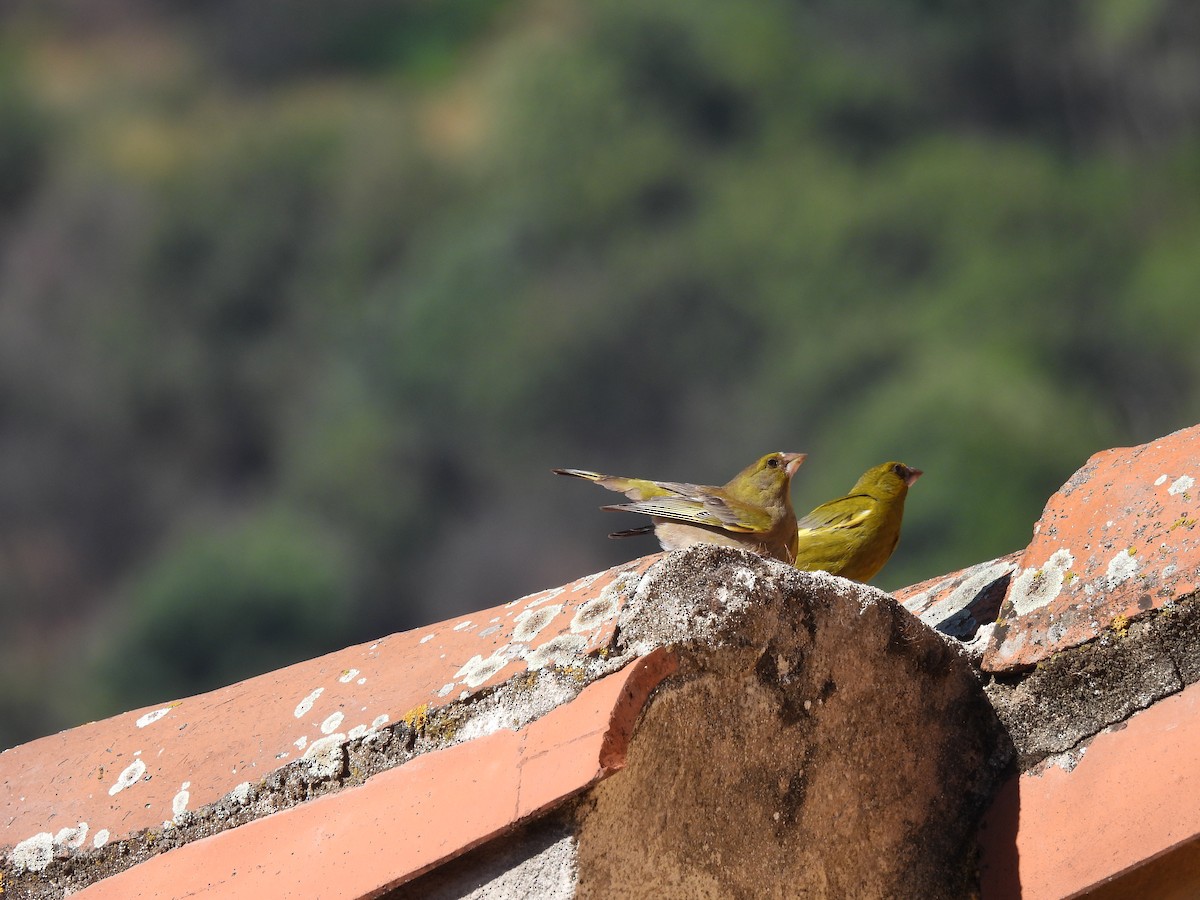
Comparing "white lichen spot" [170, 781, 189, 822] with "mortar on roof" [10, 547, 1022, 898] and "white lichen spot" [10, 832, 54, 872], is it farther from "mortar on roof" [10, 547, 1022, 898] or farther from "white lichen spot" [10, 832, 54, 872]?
"white lichen spot" [10, 832, 54, 872]

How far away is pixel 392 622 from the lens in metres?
39.0

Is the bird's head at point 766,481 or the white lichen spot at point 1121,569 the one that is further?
the bird's head at point 766,481

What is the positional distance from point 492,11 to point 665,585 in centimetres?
5038

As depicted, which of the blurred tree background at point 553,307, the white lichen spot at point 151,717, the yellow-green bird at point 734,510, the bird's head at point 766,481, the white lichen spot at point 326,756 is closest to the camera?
the white lichen spot at point 326,756

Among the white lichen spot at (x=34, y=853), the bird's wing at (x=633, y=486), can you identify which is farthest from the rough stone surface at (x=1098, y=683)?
the bird's wing at (x=633, y=486)

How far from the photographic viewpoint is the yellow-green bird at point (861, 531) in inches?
178

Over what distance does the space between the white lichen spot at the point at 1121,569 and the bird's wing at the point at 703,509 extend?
2.18 m

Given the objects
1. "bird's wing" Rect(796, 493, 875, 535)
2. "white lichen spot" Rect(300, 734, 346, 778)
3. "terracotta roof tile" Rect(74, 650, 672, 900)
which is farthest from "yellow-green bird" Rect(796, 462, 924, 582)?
"terracotta roof tile" Rect(74, 650, 672, 900)

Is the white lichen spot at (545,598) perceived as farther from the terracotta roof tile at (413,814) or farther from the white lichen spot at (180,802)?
the white lichen spot at (180,802)

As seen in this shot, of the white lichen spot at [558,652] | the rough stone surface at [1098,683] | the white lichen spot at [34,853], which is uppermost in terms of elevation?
the white lichen spot at [558,652]

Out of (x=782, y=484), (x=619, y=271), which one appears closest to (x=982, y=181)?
(x=619, y=271)

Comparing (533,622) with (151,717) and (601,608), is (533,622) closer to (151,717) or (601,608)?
(601,608)

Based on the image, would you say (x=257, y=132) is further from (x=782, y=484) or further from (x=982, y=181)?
(x=782, y=484)

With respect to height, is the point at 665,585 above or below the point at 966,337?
above
